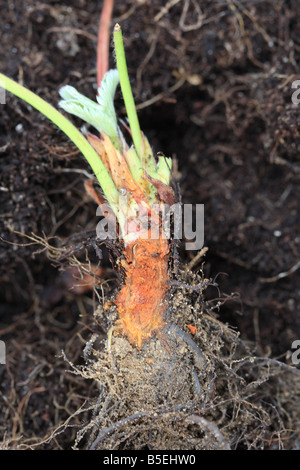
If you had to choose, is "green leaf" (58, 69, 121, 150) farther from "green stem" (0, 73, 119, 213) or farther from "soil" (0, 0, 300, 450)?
"soil" (0, 0, 300, 450)

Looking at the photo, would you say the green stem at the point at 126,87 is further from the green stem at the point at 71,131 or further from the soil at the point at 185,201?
the soil at the point at 185,201

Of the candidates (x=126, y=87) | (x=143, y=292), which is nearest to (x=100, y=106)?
(x=126, y=87)

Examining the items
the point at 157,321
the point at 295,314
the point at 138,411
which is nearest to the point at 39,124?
the point at 157,321

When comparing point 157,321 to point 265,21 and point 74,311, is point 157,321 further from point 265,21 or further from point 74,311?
point 265,21

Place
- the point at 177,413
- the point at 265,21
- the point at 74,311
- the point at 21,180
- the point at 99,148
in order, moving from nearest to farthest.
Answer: the point at 177,413 < the point at 99,148 < the point at 21,180 < the point at 265,21 < the point at 74,311

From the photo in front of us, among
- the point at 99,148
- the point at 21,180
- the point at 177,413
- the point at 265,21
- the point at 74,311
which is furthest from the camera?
the point at 74,311

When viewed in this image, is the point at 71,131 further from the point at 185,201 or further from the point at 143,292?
the point at 185,201
